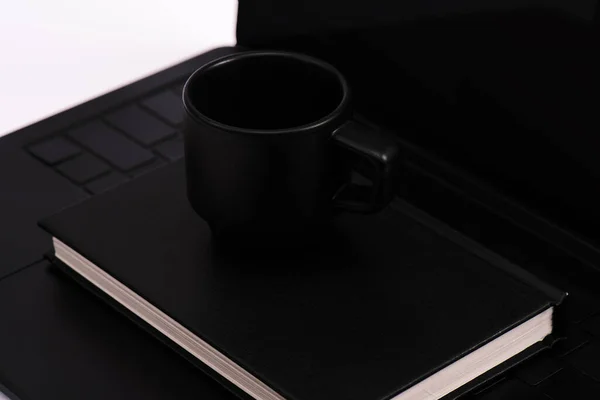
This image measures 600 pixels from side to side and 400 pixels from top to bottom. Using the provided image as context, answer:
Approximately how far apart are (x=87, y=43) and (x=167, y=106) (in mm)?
327

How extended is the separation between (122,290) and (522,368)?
0.30 m

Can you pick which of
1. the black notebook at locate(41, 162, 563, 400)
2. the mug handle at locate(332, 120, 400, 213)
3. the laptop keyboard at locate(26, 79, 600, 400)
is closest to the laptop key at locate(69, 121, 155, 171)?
the laptop keyboard at locate(26, 79, 600, 400)

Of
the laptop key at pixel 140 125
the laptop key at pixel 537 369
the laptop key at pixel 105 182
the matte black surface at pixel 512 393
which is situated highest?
the laptop key at pixel 537 369

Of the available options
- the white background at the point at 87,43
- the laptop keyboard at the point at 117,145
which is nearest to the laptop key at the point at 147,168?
the laptop keyboard at the point at 117,145

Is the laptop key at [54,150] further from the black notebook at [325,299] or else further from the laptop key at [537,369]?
the laptop key at [537,369]

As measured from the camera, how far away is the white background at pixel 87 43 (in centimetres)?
155

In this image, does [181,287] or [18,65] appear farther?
[18,65]

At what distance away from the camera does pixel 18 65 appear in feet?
5.24

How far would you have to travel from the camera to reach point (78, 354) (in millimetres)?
1035

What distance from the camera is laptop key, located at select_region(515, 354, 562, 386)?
3.33ft

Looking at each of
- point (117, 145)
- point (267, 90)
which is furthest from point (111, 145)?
point (267, 90)

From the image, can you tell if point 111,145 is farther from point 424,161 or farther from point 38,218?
point 424,161

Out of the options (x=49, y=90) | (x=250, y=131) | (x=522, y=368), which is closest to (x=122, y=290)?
(x=250, y=131)

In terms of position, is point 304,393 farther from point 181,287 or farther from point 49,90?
point 49,90
